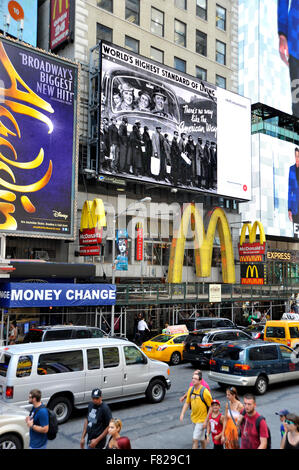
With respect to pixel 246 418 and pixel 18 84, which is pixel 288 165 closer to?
pixel 18 84

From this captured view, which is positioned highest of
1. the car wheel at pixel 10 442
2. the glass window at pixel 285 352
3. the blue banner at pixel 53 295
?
the blue banner at pixel 53 295

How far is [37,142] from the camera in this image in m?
24.9

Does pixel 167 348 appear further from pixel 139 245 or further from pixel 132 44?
pixel 132 44

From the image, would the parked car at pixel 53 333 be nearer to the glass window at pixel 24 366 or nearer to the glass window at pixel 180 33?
the glass window at pixel 24 366

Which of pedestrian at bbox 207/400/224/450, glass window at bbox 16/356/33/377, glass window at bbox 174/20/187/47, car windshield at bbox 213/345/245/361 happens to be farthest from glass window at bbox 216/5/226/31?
pedestrian at bbox 207/400/224/450

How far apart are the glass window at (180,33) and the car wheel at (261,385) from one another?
30423 mm

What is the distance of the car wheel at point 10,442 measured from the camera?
7.86 metres

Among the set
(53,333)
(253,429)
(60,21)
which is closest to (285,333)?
(53,333)

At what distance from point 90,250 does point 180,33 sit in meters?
21.8

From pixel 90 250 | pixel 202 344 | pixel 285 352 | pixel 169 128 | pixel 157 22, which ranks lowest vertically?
pixel 202 344

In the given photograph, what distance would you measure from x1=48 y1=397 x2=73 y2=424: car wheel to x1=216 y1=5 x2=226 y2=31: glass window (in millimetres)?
39119

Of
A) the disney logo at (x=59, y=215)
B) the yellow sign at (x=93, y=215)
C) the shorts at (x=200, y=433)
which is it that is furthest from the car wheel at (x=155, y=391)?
the disney logo at (x=59, y=215)

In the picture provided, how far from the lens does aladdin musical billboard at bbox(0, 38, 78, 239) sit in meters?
23.6

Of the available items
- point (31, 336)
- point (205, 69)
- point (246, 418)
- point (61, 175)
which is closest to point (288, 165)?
point (205, 69)
